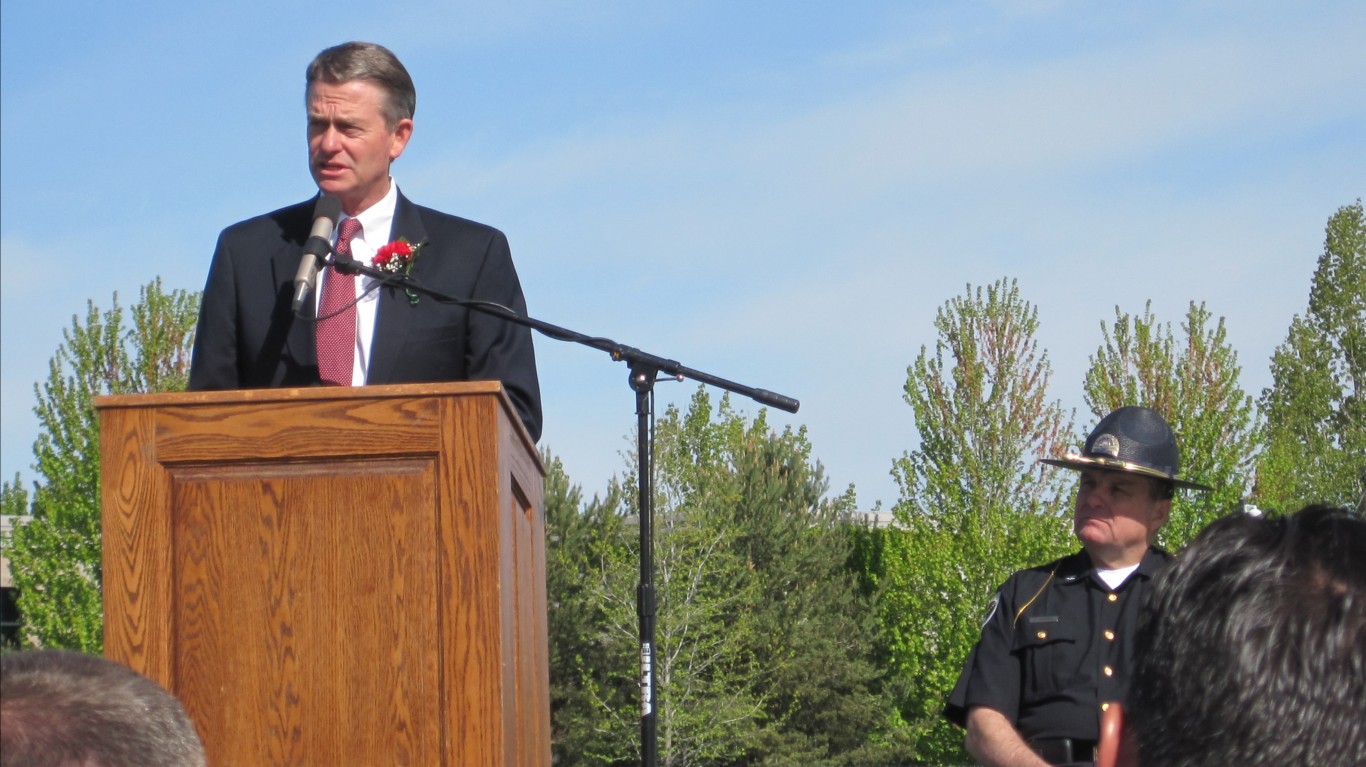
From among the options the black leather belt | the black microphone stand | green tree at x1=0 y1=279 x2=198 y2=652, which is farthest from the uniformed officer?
green tree at x1=0 y1=279 x2=198 y2=652

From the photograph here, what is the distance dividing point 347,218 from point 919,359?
37400 mm

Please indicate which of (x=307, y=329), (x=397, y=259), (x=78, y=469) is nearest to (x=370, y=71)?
(x=397, y=259)

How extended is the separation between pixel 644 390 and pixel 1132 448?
5.75 feet

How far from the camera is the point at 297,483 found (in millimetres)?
2814

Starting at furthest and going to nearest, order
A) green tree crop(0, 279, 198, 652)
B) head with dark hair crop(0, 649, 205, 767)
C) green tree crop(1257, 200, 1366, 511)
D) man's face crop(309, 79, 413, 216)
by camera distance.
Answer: green tree crop(1257, 200, 1366, 511)
green tree crop(0, 279, 198, 652)
man's face crop(309, 79, 413, 216)
head with dark hair crop(0, 649, 205, 767)

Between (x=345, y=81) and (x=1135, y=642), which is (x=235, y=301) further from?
(x=1135, y=642)

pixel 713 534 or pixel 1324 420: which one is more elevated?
pixel 1324 420

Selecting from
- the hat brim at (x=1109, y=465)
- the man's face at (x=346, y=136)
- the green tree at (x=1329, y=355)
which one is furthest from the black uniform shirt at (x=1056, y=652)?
the green tree at (x=1329, y=355)

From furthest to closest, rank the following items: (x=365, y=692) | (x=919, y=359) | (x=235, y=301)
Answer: (x=919, y=359) → (x=235, y=301) → (x=365, y=692)

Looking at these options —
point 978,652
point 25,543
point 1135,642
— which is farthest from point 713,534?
point 1135,642

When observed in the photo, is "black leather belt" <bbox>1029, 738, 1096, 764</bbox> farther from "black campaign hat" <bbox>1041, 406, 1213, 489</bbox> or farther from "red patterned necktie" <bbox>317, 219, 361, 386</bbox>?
"red patterned necktie" <bbox>317, 219, 361, 386</bbox>

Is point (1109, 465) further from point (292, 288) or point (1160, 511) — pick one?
point (292, 288)

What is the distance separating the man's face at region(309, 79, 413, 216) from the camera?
3561 mm

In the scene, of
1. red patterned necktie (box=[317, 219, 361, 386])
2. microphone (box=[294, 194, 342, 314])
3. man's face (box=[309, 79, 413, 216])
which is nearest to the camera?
microphone (box=[294, 194, 342, 314])
